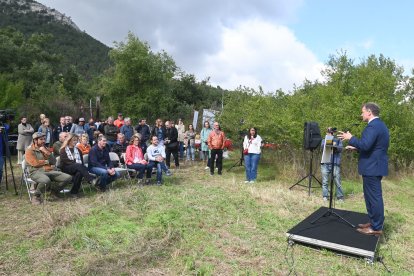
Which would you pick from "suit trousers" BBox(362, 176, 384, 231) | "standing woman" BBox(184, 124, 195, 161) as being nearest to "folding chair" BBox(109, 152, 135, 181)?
"standing woman" BBox(184, 124, 195, 161)

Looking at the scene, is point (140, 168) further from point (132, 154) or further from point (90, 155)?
point (90, 155)

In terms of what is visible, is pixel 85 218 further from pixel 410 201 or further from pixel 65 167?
pixel 410 201

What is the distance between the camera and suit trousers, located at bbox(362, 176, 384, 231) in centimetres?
473

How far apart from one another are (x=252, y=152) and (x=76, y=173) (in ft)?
14.4

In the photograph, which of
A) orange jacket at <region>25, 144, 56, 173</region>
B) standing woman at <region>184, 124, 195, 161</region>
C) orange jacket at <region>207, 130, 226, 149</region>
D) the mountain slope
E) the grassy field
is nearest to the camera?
the grassy field

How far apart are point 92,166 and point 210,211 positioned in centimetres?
297

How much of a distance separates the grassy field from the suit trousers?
17.6 inches

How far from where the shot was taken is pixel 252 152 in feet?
31.1

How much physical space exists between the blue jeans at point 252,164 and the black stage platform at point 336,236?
397 cm

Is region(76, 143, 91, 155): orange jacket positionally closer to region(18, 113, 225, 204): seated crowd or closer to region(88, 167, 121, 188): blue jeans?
region(18, 113, 225, 204): seated crowd

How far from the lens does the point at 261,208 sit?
6.71 meters

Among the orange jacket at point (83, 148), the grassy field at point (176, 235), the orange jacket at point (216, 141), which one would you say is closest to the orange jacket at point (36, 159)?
the grassy field at point (176, 235)

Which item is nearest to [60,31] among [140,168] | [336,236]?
[140,168]

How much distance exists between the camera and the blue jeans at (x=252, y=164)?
9508 mm
